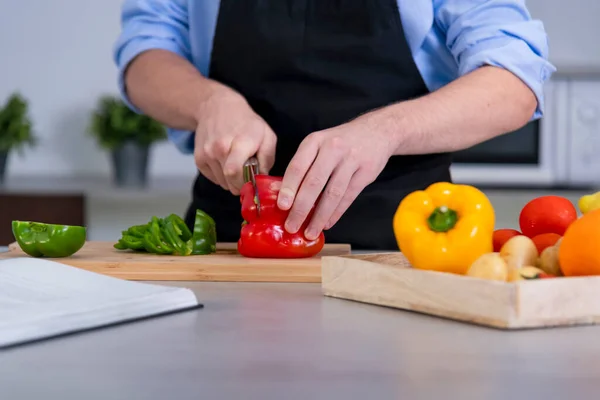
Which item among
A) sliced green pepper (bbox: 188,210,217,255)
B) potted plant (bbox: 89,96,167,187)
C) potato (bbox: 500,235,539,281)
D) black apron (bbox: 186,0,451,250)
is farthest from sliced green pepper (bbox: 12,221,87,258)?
potted plant (bbox: 89,96,167,187)

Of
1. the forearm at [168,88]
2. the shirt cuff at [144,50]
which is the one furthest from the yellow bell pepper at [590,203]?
the shirt cuff at [144,50]

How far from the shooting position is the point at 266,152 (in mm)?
1317

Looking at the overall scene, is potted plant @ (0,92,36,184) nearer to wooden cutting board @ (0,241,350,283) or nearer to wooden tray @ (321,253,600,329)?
wooden cutting board @ (0,241,350,283)

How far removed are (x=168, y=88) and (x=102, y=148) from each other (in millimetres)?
1608

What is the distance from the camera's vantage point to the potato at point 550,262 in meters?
0.86

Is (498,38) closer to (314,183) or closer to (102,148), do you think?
(314,183)

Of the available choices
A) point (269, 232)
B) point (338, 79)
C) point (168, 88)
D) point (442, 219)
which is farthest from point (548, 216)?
point (168, 88)

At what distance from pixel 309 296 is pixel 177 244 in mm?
355

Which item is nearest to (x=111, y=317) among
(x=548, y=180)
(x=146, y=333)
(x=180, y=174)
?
(x=146, y=333)

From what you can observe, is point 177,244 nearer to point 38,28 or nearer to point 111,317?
point 111,317

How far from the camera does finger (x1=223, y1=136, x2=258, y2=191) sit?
1.28m

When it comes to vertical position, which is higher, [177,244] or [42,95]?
[42,95]

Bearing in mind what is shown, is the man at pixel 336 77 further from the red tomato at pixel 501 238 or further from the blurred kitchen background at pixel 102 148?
the blurred kitchen background at pixel 102 148

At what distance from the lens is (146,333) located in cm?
75
